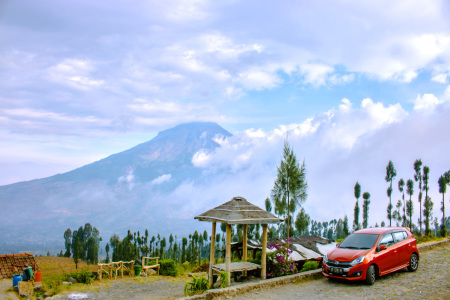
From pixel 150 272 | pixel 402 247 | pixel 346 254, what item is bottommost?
pixel 150 272

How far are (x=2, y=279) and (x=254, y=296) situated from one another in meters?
14.9

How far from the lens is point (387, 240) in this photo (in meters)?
11.9

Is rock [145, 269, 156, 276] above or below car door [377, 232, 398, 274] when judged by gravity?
below

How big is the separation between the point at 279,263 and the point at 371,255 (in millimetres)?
3358

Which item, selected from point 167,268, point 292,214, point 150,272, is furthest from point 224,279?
point 292,214

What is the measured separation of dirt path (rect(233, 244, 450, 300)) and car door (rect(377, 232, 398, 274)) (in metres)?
0.48

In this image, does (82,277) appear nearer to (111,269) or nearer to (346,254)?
(111,269)

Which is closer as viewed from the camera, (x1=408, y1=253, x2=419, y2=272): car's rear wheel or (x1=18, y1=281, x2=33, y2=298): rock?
(x1=408, y1=253, x2=419, y2=272): car's rear wheel

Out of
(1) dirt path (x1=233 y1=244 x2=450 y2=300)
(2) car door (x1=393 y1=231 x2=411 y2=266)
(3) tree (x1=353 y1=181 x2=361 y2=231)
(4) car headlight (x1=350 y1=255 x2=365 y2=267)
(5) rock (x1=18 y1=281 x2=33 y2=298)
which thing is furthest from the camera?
(3) tree (x1=353 y1=181 x2=361 y2=231)

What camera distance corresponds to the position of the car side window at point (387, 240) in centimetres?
1171

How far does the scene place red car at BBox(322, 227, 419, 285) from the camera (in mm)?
10883

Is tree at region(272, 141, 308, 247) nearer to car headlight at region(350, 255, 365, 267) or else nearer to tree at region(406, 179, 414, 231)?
car headlight at region(350, 255, 365, 267)

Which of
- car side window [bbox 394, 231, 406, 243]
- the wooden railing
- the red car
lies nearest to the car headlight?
the red car


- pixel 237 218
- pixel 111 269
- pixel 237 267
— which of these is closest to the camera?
pixel 237 218
